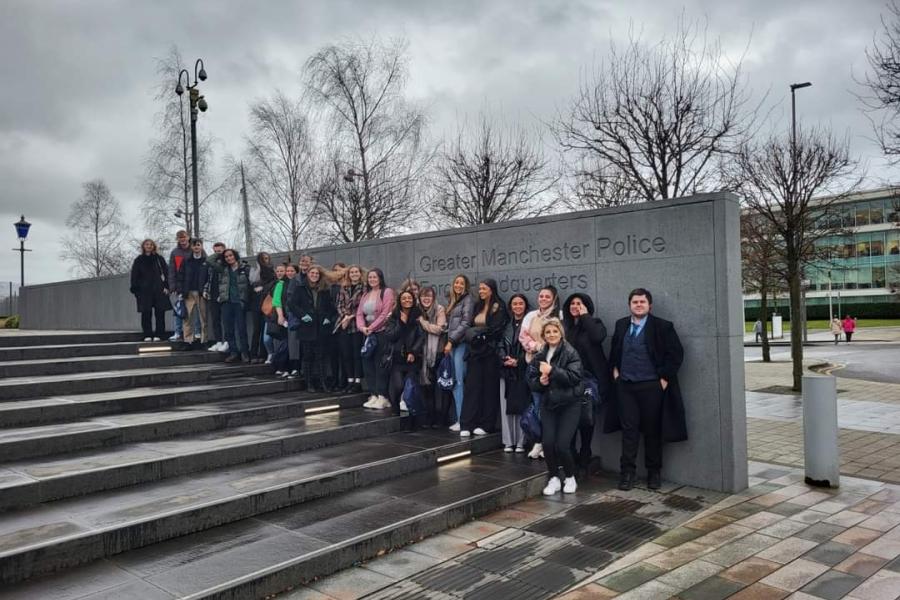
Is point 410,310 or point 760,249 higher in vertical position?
point 760,249

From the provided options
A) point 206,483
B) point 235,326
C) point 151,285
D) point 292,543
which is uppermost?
point 151,285

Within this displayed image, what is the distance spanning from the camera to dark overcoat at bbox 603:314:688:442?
6.72 meters

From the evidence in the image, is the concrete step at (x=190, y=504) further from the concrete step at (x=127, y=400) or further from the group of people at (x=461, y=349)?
the concrete step at (x=127, y=400)

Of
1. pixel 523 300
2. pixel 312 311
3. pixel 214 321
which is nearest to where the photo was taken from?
pixel 523 300

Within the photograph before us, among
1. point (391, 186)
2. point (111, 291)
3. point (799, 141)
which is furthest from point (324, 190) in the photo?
point (799, 141)

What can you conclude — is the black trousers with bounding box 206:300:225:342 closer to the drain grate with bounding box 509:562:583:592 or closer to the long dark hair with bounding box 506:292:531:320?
the long dark hair with bounding box 506:292:531:320

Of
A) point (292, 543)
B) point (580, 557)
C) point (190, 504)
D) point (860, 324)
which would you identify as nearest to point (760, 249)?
point (580, 557)

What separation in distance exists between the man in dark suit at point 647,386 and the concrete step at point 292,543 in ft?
3.68

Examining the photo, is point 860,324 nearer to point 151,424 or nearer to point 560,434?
point 560,434

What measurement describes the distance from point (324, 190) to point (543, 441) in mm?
20344

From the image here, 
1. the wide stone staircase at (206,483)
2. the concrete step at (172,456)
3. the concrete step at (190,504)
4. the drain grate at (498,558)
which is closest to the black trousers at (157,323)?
the wide stone staircase at (206,483)

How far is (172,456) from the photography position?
6090 millimetres

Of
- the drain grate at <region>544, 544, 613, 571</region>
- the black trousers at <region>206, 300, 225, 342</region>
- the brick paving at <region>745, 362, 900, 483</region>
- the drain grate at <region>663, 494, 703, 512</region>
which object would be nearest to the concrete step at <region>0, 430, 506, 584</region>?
the drain grate at <region>544, 544, 613, 571</region>

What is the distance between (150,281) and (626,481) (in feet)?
31.4
